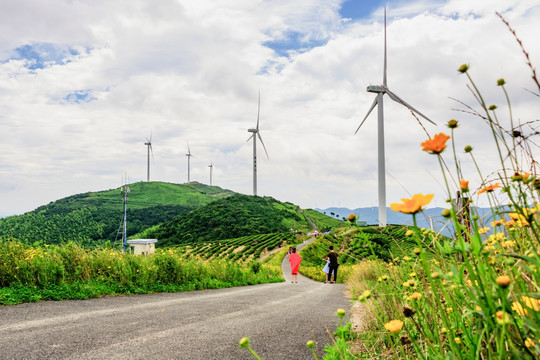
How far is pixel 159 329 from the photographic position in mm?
5262

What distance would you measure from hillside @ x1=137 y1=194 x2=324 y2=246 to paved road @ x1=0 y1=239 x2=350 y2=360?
64.8 m

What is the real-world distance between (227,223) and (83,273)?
7035cm

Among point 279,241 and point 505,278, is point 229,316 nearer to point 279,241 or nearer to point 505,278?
point 505,278

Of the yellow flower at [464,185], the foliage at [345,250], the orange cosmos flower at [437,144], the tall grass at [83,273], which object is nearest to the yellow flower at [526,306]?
the yellow flower at [464,185]

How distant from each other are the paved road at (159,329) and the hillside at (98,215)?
62.7m

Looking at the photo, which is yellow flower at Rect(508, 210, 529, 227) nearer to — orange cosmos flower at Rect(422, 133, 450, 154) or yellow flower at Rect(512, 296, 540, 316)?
yellow flower at Rect(512, 296, 540, 316)

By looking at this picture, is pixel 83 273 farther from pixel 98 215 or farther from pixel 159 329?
pixel 98 215

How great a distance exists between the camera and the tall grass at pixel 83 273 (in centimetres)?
→ 781

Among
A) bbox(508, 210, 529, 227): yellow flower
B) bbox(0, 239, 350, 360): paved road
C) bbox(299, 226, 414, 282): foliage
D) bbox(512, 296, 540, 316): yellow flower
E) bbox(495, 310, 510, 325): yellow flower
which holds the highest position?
bbox(508, 210, 529, 227): yellow flower

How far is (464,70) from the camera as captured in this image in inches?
65.1

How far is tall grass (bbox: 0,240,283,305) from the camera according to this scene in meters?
7.81

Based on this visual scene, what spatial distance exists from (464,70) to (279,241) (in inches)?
2050

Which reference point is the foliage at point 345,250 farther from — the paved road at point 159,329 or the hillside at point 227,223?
the hillside at point 227,223

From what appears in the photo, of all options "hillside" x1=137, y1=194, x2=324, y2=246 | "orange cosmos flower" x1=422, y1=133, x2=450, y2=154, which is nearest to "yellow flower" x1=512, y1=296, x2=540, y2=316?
"orange cosmos flower" x1=422, y1=133, x2=450, y2=154
